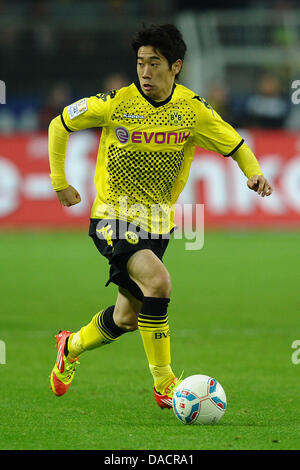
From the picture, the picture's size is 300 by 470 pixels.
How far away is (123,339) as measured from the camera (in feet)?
28.3

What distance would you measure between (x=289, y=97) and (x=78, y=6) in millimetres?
5859

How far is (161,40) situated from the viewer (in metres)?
5.71

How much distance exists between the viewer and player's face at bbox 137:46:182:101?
5.72 m

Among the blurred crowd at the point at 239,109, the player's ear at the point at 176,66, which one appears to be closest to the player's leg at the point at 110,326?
the player's ear at the point at 176,66

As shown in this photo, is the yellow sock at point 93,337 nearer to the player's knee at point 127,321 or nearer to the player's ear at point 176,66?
the player's knee at point 127,321

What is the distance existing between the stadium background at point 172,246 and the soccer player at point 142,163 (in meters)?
0.51

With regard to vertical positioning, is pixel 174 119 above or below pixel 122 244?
above

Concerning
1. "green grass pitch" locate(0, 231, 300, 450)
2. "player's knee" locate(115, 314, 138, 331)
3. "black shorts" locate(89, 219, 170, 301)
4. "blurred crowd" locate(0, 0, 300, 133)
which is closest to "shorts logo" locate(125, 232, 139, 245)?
"black shorts" locate(89, 219, 170, 301)

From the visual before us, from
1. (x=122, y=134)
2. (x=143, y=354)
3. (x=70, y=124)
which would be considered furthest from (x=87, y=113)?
(x=143, y=354)

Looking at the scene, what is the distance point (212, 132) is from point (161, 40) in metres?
0.66

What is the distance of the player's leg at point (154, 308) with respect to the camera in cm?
548

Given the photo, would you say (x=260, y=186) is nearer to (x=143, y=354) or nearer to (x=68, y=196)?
(x=68, y=196)
